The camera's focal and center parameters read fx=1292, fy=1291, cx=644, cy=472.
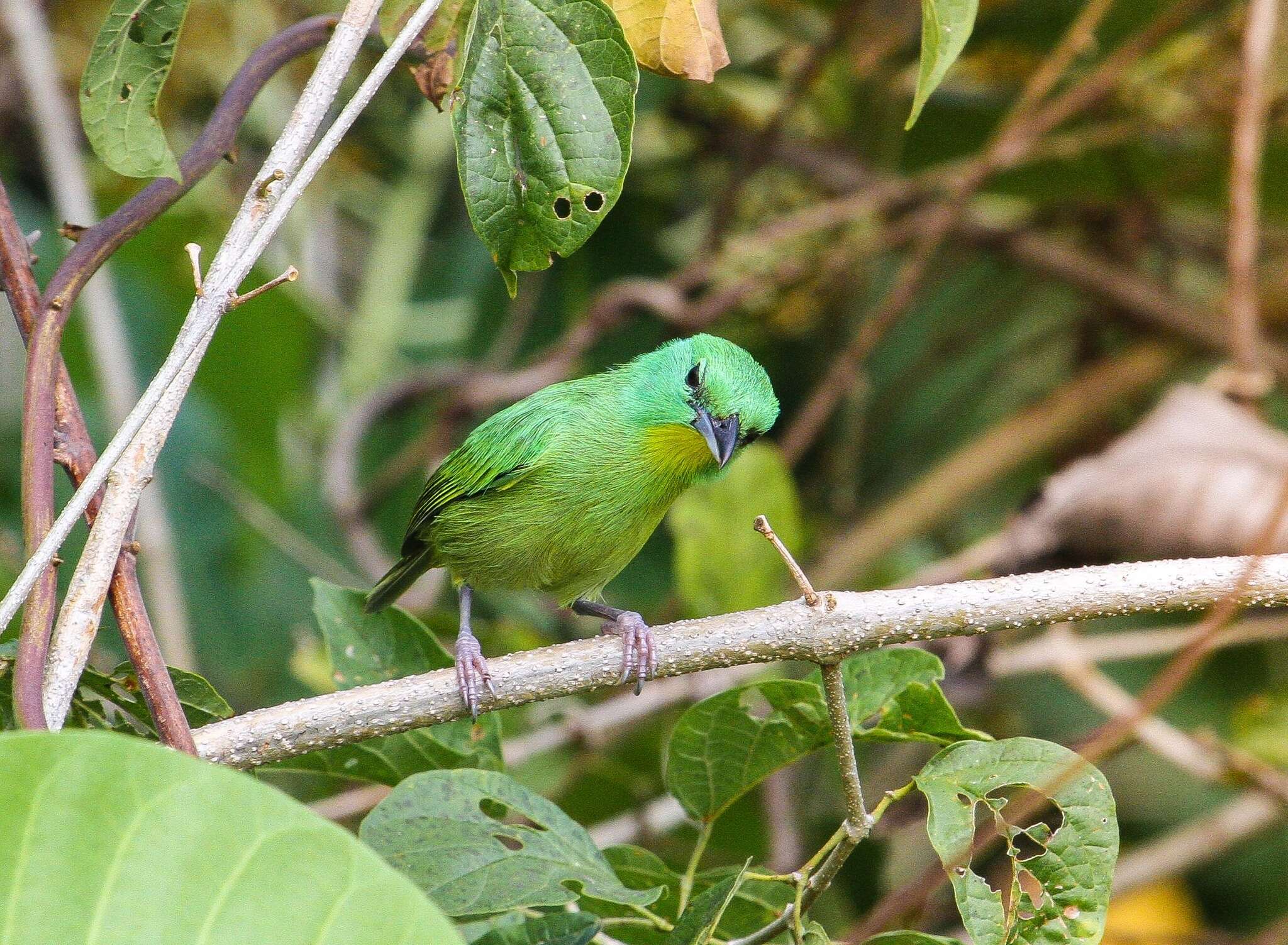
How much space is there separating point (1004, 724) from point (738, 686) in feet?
9.46

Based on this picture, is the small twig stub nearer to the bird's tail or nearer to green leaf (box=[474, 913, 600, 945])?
green leaf (box=[474, 913, 600, 945])

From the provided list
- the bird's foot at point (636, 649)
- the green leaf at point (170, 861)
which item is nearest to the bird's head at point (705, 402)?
the bird's foot at point (636, 649)

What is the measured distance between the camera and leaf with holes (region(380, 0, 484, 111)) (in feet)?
6.75

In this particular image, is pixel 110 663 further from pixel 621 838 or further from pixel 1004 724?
pixel 1004 724

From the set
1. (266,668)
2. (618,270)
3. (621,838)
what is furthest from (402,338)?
(621,838)

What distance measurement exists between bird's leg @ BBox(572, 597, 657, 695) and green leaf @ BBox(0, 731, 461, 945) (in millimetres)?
826

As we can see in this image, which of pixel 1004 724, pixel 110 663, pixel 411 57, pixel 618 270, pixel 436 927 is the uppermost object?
pixel 411 57

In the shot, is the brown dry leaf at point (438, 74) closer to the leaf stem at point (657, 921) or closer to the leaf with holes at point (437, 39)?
the leaf with holes at point (437, 39)

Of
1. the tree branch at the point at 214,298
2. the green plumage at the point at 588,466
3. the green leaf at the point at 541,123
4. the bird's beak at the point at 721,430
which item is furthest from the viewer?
the green plumage at the point at 588,466

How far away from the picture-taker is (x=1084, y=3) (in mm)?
4992

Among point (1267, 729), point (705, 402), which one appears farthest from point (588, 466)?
point (1267, 729)

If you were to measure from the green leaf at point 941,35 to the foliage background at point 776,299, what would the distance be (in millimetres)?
2787

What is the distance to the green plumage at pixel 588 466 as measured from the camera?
3.09m

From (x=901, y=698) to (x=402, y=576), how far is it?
1759mm
